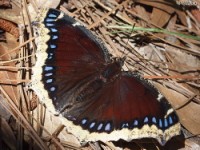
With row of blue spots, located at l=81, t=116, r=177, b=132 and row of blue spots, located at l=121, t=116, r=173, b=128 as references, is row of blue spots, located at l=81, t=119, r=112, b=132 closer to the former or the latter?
row of blue spots, located at l=81, t=116, r=177, b=132

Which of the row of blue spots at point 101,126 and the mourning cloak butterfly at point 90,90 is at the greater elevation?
the mourning cloak butterfly at point 90,90

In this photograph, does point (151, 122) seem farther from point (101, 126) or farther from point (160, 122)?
point (101, 126)

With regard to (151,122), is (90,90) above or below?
above

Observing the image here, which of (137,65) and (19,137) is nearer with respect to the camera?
(19,137)

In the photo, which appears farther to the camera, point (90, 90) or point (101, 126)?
point (90, 90)

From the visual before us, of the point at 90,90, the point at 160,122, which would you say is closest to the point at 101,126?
the point at 90,90

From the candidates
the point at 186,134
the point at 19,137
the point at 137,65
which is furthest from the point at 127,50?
the point at 19,137

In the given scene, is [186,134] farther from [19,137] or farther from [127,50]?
[19,137]

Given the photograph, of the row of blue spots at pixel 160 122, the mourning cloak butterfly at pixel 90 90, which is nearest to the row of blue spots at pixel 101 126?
the mourning cloak butterfly at pixel 90 90

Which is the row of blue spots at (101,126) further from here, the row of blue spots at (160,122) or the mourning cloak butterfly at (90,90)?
the row of blue spots at (160,122)
